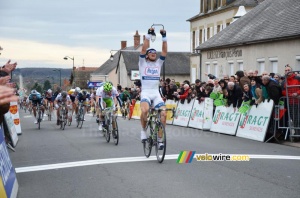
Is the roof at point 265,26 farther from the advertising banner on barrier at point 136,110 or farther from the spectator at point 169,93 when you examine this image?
the advertising banner on barrier at point 136,110

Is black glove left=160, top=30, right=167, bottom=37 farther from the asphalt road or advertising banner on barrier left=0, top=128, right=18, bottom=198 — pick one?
advertising banner on barrier left=0, top=128, right=18, bottom=198

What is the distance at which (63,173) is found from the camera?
9.84 m

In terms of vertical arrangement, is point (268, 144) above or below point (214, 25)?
below

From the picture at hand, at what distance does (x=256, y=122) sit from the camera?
16062 millimetres

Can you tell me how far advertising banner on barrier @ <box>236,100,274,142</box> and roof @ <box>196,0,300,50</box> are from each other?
12.7 metres

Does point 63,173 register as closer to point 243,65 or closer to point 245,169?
point 245,169

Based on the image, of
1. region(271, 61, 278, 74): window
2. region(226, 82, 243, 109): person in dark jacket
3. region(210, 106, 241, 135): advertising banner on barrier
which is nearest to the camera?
region(210, 106, 241, 135): advertising banner on barrier

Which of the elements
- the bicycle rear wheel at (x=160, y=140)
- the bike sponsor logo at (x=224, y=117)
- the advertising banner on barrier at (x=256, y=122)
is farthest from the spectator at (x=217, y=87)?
the bicycle rear wheel at (x=160, y=140)

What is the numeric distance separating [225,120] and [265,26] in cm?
1791

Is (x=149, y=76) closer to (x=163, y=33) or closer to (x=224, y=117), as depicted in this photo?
(x=163, y=33)

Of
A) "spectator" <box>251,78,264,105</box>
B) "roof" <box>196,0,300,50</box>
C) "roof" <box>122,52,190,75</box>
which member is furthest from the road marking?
"roof" <box>122,52,190,75</box>

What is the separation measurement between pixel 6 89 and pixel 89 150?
9199mm

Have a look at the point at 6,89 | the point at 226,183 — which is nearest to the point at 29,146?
the point at 226,183

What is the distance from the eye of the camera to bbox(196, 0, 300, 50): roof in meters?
30.9
